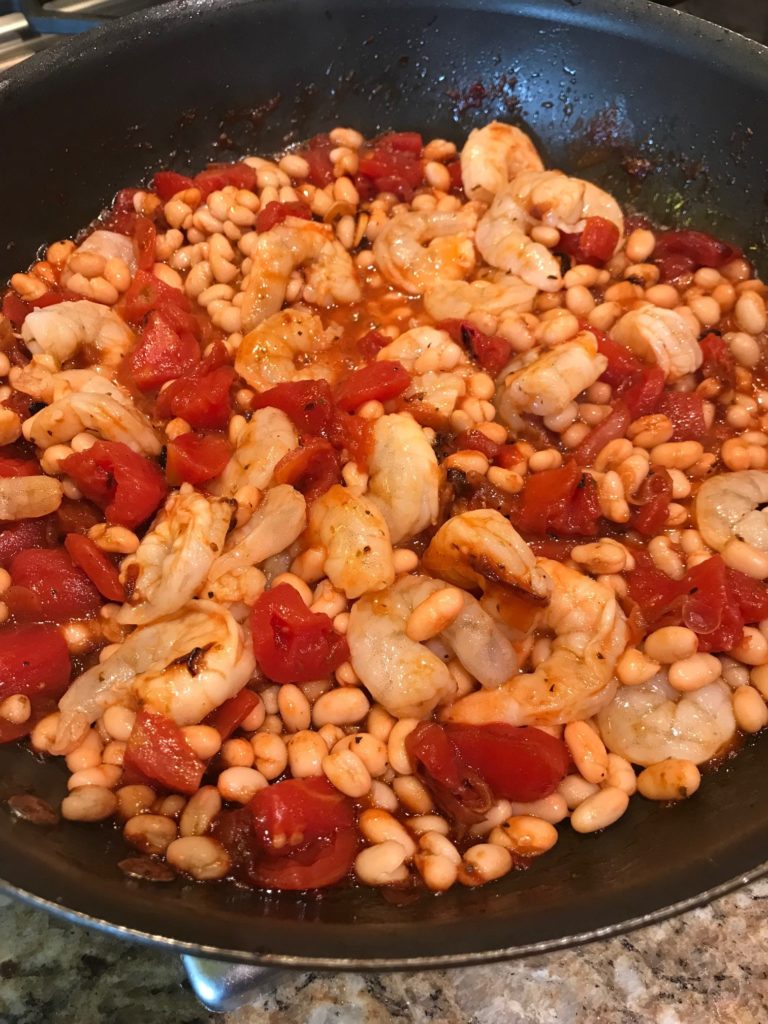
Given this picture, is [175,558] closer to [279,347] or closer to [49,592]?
[49,592]

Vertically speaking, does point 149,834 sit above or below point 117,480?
below

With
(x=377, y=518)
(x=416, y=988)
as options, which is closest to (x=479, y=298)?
(x=377, y=518)

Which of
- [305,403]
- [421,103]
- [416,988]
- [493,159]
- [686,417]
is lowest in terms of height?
[416,988]

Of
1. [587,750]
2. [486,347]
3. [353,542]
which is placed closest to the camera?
[587,750]

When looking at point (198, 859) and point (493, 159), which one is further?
point (493, 159)

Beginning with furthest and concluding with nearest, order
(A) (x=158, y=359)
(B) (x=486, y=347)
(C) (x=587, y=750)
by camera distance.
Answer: (B) (x=486, y=347) < (A) (x=158, y=359) < (C) (x=587, y=750)

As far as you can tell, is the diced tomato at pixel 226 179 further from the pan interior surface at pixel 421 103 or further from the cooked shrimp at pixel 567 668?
the cooked shrimp at pixel 567 668
